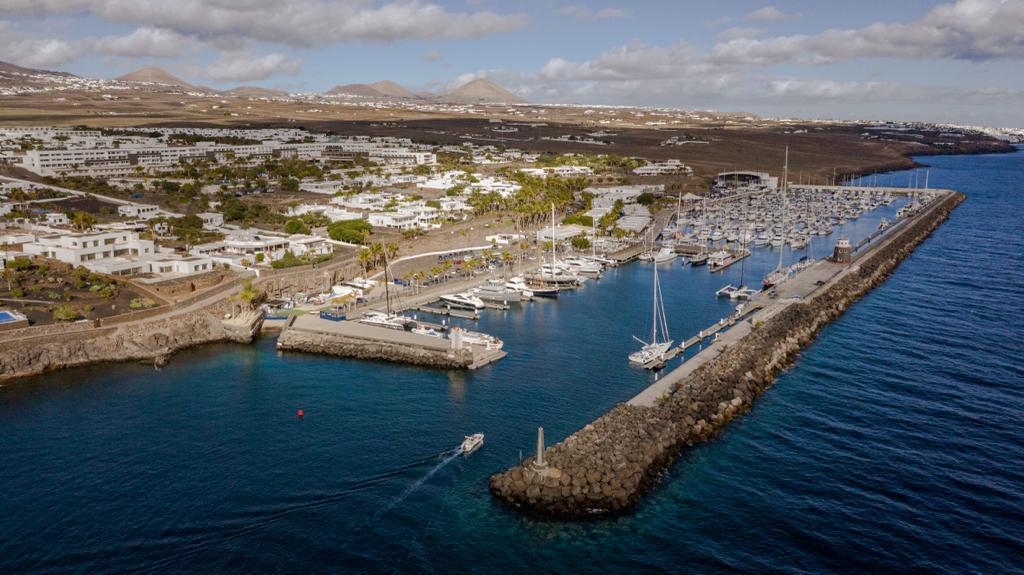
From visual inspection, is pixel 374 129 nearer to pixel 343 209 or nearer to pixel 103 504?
pixel 343 209

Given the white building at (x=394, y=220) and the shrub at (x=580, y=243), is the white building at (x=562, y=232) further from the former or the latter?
the white building at (x=394, y=220)

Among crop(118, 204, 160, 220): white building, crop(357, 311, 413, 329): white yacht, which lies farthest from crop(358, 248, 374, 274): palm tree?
crop(118, 204, 160, 220): white building

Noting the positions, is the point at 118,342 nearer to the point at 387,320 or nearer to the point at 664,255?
the point at 387,320

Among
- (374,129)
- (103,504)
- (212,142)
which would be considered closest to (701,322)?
(103,504)

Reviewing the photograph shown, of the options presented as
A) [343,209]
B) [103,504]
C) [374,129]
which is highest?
[374,129]

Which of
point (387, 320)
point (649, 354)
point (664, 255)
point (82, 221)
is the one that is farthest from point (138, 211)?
point (649, 354)

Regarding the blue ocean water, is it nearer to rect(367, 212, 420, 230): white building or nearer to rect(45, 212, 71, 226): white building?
rect(367, 212, 420, 230): white building

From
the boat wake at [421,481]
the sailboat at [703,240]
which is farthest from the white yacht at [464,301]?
the sailboat at [703,240]
